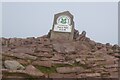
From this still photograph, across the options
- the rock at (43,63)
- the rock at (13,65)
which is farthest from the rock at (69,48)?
the rock at (13,65)

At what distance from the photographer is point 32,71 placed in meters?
9.09

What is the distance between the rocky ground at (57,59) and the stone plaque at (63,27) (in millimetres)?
352

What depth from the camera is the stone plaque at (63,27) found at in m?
12.7

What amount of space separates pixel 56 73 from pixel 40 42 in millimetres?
3072

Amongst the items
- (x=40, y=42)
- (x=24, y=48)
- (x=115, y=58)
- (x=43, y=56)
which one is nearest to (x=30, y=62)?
(x=43, y=56)

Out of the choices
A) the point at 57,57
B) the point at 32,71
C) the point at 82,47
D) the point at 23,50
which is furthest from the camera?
the point at 82,47

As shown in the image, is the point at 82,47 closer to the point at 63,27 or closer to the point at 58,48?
the point at 58,48

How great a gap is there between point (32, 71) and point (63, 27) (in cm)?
405

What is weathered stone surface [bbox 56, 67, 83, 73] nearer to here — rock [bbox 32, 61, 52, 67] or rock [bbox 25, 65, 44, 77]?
rock [bbox 32, 61, 52, 67]

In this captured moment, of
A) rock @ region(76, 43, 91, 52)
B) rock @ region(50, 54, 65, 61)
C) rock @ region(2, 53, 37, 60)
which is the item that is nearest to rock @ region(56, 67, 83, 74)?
rock @ region(50, 54, 65, 61)

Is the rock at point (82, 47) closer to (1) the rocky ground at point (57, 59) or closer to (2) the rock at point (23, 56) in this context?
(1) the rocky ground at point (57, 59)

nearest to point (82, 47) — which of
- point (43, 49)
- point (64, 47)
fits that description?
point (64, 47)

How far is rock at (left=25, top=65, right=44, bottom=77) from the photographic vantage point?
8906 mm

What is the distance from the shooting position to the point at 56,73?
30.6 ft
